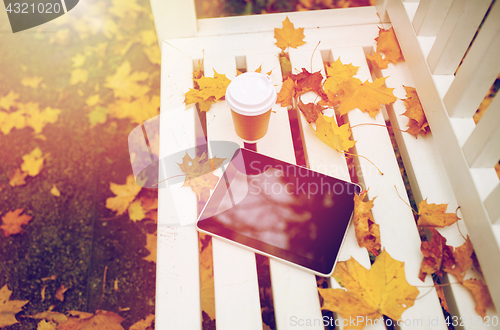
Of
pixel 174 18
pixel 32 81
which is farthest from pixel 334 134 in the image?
pixel 32 81

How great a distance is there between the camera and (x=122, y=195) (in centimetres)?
139

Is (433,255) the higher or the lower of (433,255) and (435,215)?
the lower

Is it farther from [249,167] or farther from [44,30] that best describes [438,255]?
[44,30]

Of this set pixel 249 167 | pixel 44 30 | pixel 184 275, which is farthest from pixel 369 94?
pixel 44 30

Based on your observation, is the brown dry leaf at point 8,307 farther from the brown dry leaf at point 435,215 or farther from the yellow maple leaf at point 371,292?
the brown dry leaf at point 435,215

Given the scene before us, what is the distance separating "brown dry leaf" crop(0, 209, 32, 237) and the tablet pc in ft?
3.52

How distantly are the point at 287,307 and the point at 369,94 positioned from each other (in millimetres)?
717

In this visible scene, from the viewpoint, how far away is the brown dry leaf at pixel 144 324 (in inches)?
47.1

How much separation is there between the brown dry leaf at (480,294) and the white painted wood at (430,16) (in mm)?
760

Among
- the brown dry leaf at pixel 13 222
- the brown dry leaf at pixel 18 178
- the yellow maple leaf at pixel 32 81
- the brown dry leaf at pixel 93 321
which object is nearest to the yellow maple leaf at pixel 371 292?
the brown dry leaf at pixel 93 321

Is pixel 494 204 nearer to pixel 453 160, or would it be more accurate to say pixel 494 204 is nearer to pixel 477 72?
pixel 453 160

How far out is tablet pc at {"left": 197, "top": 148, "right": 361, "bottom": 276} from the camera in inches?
31.2

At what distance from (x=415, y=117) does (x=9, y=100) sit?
6.47ft

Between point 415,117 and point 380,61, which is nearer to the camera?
point 415,117
